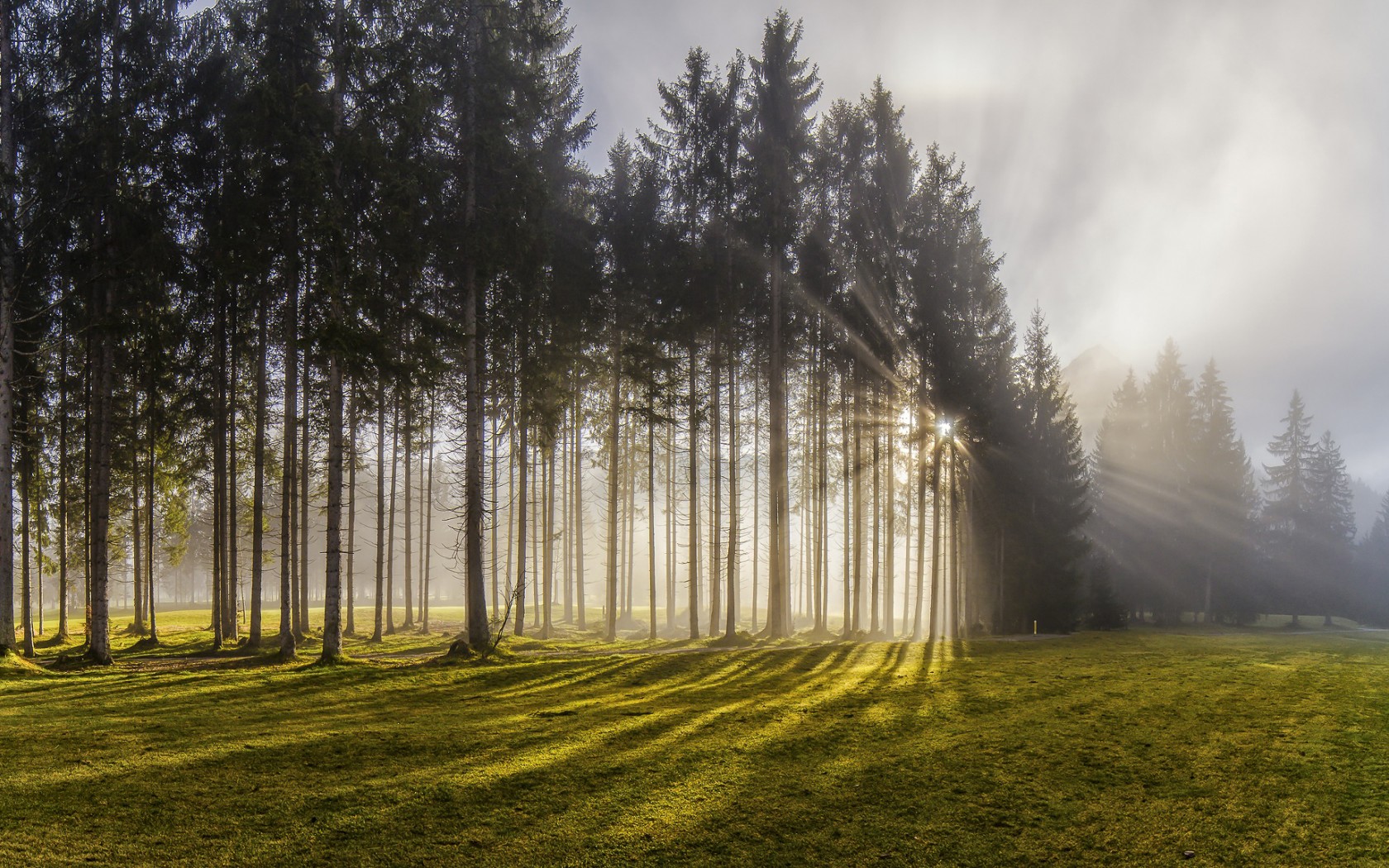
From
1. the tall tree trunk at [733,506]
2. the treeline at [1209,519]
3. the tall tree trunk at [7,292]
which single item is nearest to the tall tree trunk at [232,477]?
the tall tree trunk at [7,292]

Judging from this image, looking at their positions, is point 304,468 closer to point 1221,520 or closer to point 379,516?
point 379,516

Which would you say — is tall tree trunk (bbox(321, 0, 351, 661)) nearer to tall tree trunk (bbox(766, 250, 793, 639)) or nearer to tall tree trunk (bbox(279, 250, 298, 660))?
tall tree trunk (bbox(279, 250, 298, 660))

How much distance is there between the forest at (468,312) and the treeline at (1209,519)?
10.5 meters

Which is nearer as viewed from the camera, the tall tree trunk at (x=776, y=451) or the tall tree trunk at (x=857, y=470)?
the tall tree trunk at (x=776, y=451)

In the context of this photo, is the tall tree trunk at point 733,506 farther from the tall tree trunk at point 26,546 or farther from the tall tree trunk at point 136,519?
the tall tree trunk at point 26,546

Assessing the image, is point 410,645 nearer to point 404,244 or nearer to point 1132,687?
point 404,244

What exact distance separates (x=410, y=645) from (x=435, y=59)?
673 inches

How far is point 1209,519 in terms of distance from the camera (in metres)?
43.8

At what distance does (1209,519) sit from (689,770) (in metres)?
48.2

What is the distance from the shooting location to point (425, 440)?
2850 cm

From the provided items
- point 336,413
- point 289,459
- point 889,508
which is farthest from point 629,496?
point 336,413

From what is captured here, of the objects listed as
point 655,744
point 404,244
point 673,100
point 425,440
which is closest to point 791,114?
point 673,100

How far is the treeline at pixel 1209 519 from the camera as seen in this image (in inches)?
1726

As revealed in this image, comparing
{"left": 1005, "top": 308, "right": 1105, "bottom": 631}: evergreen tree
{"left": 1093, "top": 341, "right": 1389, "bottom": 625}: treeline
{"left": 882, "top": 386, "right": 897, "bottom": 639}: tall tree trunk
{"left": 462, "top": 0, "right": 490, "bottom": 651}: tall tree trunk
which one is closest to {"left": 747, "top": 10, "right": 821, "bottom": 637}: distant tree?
{"left": 882, "top": 386, "right": 897, "bottom": 639}: tall tree trunk
